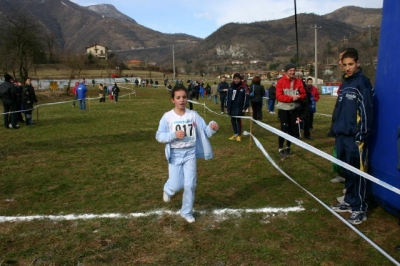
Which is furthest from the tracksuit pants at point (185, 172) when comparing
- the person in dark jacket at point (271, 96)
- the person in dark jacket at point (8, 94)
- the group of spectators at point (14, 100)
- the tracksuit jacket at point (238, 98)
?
the person in dark jacket at point (271, 96)

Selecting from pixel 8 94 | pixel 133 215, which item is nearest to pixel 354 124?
pixel 133 215

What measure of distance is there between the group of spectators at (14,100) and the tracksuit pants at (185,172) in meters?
9.85

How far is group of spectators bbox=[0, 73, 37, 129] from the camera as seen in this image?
11.8m

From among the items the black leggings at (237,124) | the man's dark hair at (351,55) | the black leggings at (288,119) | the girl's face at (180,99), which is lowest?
the black leggings at (237,124)

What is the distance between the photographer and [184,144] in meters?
4.04

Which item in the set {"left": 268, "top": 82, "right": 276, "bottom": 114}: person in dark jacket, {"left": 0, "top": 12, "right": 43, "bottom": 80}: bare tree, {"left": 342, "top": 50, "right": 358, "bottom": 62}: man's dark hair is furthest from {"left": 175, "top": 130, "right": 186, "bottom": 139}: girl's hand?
{"left": 0, "top": 12, "right": 43, "bottom": 80}: bare tree

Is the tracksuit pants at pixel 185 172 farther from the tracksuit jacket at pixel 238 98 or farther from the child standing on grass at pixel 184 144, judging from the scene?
the tracksuit jacket at pixel 238 98

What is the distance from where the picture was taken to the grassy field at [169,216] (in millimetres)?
3340

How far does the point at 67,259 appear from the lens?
3.29 metres

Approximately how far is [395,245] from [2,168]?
6.76 metres

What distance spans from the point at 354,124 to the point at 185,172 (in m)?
2.00

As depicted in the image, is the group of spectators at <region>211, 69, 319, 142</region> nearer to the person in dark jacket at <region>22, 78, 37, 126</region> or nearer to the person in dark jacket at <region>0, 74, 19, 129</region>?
the person in dark jacket at <region>0, 74, 19, 129</region>

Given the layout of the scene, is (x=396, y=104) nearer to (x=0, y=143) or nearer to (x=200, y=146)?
(x=200, y=146)

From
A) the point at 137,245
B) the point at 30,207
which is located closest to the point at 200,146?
the point at 137,245
